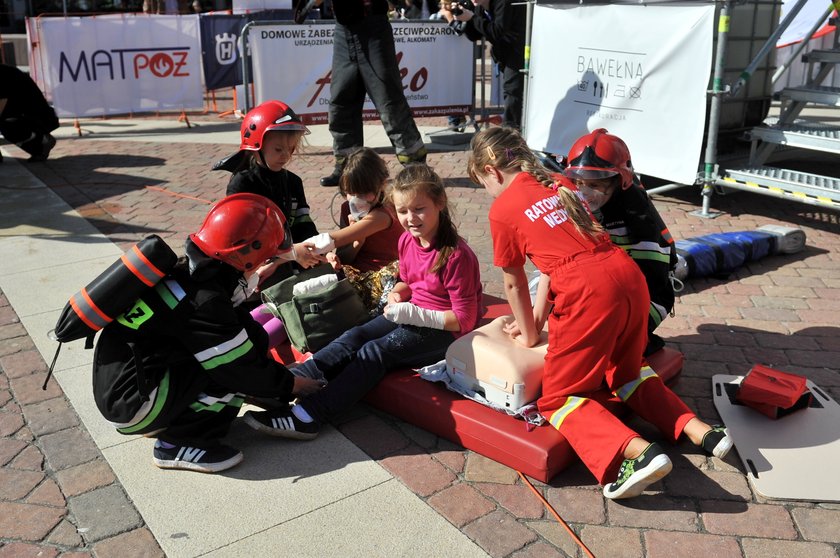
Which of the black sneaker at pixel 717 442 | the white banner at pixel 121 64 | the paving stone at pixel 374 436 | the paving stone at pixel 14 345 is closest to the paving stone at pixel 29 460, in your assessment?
the paving stone at pixel 14 345

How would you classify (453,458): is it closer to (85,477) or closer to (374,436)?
(374,436)

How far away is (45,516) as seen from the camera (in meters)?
3.11

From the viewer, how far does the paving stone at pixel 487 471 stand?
3314 mm

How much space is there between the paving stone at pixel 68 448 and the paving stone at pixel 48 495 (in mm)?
128

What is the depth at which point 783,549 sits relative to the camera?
2.87 meters

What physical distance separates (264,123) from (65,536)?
2333 millimetres

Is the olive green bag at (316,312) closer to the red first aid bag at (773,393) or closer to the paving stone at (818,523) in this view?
the red first aid bag at (773,393)

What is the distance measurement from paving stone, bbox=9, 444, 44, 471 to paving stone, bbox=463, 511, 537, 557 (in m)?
1.83

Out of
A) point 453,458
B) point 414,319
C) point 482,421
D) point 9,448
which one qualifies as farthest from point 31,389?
point 482,421

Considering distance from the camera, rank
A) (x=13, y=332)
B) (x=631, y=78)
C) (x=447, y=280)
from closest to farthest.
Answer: (x=447, y=280) < (x=13, y=332) < (x=631, y=78)

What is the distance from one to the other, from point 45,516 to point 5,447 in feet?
2.08

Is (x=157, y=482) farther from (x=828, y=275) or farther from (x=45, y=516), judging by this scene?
(x=828, y=275)

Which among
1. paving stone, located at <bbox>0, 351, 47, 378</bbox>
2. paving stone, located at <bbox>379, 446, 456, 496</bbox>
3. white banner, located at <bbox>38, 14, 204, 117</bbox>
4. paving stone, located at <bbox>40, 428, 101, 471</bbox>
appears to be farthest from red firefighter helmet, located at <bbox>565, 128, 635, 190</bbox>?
white banner, located at <bbox>38, 14, 204, 117</bbox>

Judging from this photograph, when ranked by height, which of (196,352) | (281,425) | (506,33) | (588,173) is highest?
(506,33)
